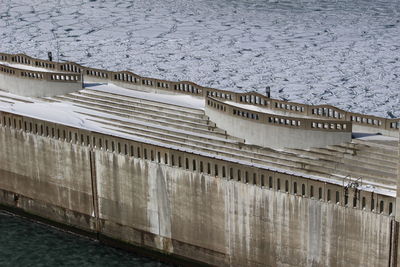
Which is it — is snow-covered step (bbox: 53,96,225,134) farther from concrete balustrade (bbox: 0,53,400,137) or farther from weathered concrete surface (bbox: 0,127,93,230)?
weathered concrete surface (bbox: 0,127,93,230)

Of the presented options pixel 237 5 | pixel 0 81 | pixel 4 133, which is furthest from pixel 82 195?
pixel 237 5

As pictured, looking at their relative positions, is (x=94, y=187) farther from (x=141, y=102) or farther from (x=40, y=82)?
(x=40, y=82)

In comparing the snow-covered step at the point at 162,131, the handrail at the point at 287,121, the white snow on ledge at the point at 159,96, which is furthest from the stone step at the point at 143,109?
the handrail at the point at 287,121

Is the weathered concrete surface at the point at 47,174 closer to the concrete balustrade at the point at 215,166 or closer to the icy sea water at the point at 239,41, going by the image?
the concrete balustrade at the point at 215,166

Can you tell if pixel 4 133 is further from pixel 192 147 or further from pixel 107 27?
pixel 107 27

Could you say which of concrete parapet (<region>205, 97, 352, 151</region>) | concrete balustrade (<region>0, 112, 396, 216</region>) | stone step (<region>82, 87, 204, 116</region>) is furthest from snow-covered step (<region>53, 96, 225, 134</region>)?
concrete balustrade (<region>0, 112, 396, 216</region>)
